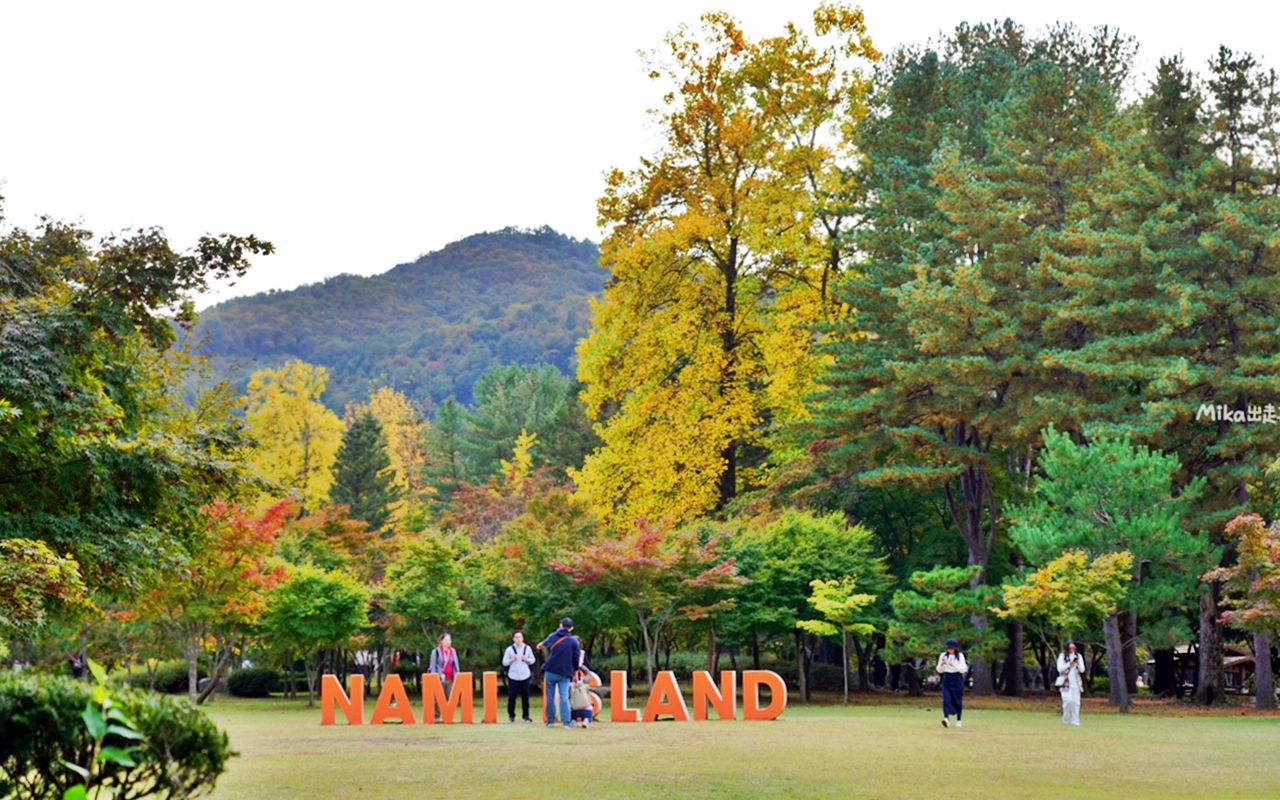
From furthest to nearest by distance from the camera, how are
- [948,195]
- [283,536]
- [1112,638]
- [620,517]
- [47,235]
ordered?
[283,536], [620,517], [948,195], [1112,638], [47,235]

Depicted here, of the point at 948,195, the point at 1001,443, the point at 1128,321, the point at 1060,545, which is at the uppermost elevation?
the point at 948,195

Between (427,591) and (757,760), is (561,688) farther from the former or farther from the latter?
(427,591)

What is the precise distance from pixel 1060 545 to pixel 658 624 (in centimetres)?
933

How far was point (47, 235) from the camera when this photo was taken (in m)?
19.3

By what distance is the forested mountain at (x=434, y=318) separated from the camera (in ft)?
400

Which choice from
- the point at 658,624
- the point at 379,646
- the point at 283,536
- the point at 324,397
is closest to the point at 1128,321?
the point at 658,624

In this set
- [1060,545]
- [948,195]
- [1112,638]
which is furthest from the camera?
[948,195]

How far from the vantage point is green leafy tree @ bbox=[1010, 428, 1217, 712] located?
2720 cm

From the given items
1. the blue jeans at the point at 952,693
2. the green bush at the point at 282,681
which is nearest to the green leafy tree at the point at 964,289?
the blue jeans at the point at 952,693

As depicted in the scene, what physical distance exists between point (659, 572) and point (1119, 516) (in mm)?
9660

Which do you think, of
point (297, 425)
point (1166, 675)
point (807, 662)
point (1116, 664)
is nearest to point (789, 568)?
point (807, 662)

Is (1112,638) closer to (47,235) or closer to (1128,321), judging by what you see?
(1128,321)

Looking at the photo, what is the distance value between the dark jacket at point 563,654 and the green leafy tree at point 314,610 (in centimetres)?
1410

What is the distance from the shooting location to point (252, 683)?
139 feet
